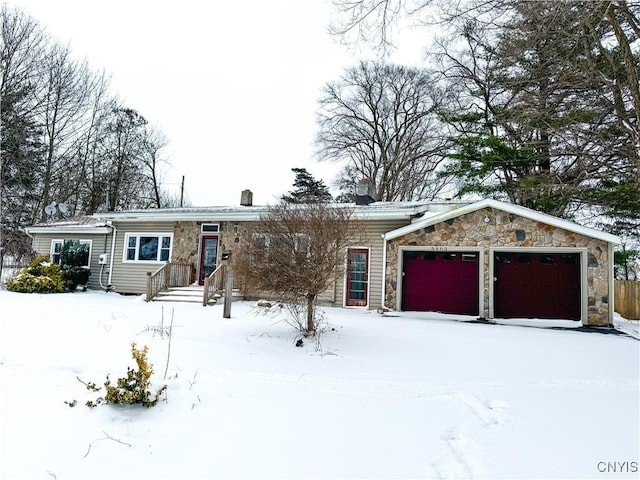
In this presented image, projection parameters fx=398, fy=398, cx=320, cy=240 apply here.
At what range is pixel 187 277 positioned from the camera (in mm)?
13539

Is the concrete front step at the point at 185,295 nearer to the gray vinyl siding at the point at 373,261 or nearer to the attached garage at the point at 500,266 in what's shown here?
the gray vinyl siding at the point at 373,261

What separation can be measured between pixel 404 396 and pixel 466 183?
15.2 meters

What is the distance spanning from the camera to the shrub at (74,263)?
14.2 meters

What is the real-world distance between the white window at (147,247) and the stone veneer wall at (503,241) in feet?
25.9

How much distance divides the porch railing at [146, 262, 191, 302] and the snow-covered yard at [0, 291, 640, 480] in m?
5.22

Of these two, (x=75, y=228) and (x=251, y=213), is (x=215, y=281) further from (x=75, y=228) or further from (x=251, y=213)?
(x=75, y=228)

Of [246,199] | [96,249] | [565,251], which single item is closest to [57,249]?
[96,249]

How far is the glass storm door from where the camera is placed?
39.0ft

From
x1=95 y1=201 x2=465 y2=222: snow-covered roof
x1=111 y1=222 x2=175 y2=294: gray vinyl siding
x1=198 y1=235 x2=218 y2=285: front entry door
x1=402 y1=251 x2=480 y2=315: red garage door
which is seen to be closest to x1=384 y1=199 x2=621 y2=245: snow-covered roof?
x1=95 y1=201 x2=465 y2=222: snow-covered roof

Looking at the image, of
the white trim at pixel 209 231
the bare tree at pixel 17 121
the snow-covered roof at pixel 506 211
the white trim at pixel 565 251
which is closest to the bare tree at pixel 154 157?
the bare tree at pixel 17 121

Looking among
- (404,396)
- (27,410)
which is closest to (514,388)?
(404,396)

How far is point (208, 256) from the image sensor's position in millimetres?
13664

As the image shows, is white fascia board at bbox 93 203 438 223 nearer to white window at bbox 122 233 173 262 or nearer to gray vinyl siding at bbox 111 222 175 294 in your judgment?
gray vinyl siding at bbox 111 222 175 294

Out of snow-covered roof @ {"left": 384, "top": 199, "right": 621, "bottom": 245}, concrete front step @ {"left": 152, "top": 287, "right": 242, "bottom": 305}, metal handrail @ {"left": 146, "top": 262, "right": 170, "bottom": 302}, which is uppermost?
snow-covered roof @ {"left": 384, "top": 199, "right": 621, "bottom": 245}
